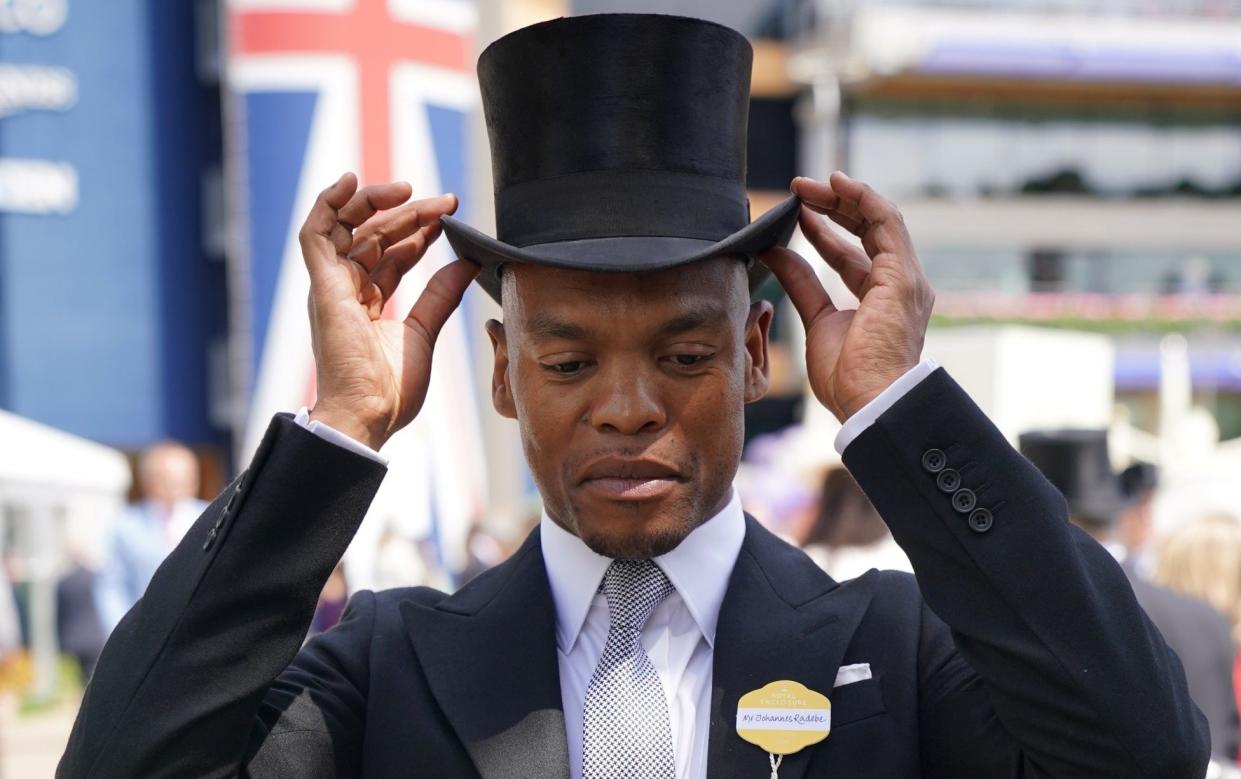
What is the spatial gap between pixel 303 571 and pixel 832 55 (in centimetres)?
2673

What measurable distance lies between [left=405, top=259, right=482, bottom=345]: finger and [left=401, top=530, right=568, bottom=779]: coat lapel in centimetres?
35

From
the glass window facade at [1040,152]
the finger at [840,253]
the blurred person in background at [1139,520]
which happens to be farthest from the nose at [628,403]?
the glass window facade at [1040,152]

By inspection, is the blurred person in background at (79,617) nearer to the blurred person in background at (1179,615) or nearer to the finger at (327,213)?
the blurred person in background at (1179,615)

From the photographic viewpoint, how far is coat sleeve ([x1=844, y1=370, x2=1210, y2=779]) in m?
1.74

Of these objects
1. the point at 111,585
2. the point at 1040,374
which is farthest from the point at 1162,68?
the point at 111,585

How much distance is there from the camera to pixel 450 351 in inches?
527

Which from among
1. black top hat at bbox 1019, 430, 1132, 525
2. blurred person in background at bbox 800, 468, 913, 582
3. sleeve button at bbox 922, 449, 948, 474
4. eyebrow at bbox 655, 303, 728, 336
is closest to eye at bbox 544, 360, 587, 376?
eyebrow at bbox 655, 303, 728, 336

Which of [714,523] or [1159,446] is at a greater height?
[714,523]

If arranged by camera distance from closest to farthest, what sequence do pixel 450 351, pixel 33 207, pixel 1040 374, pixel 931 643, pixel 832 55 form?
pixel 931 643 < pixel 1040 374 < pixel 450 351 < pixel 33 207 < pixel 832 55

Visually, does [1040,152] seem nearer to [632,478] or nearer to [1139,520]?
[1139,520]

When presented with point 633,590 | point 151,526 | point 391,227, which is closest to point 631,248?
point 391,227

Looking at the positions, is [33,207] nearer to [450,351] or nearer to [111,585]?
[450,351]

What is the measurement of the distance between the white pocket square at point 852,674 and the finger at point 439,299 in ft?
2.39

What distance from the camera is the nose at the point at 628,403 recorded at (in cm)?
190
